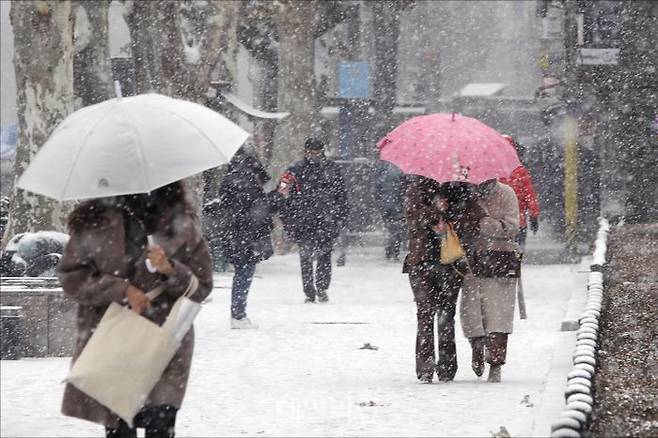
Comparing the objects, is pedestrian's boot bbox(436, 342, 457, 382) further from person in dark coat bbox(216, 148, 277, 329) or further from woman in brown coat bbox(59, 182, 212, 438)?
woman in brown coat bbox(59, 182, 212, 438)

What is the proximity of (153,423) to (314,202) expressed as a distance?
11.9 meters

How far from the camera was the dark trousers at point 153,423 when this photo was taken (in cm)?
583

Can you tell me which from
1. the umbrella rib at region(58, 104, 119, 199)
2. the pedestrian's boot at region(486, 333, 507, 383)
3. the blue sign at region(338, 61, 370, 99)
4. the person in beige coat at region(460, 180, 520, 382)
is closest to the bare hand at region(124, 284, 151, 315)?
the umbrella rib at region(58, 104, 119, 199)

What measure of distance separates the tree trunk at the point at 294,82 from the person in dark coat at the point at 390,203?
308 centimetres

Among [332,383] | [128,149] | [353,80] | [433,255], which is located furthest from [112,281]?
[353,80]

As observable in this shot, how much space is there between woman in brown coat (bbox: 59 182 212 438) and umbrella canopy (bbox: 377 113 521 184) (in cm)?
388

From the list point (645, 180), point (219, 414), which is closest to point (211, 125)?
point (219, 414)

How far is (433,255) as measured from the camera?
10.2 metres

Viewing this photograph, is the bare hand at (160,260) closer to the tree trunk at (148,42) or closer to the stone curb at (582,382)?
the stone curb at (582,382)

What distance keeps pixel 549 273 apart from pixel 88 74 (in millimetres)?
→ 7293

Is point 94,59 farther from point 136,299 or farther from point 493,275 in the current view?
point 136,299

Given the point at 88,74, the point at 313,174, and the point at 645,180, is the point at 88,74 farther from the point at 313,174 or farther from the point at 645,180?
the point at 645,180

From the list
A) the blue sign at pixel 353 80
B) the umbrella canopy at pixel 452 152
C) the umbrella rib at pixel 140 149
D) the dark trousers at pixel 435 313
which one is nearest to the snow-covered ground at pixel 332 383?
the dark trousers at pixel 435 313

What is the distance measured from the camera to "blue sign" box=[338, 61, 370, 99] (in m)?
30.8
